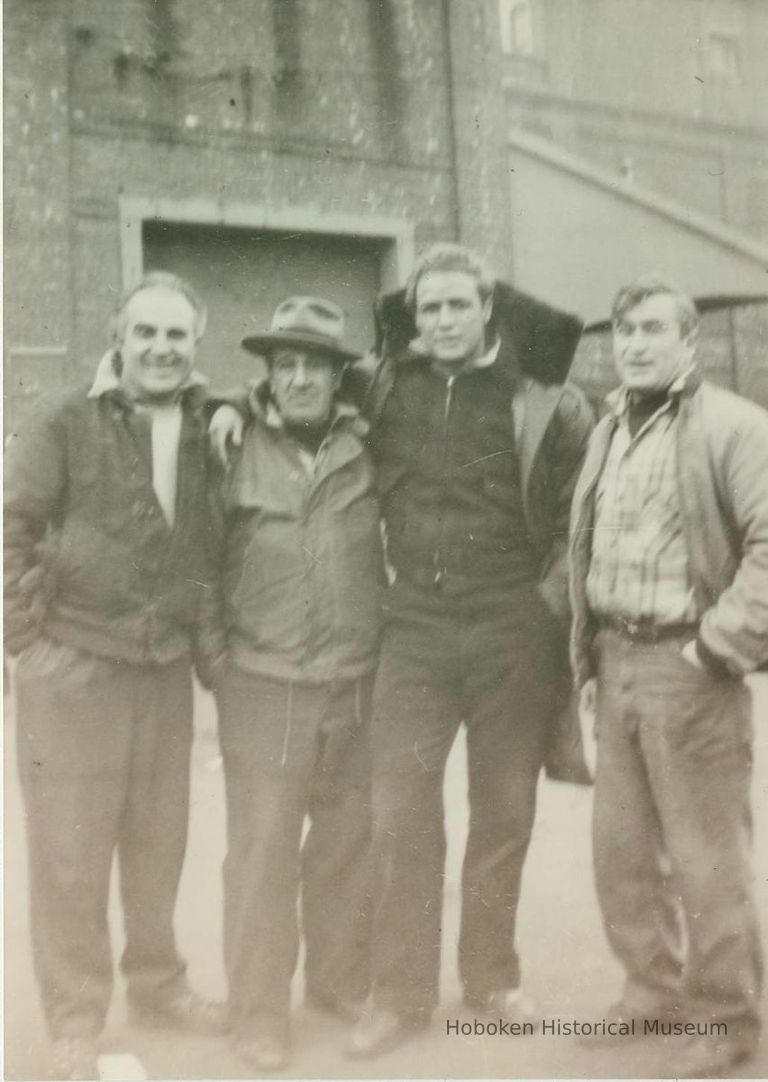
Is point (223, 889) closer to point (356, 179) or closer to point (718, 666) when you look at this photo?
point (718, 666)

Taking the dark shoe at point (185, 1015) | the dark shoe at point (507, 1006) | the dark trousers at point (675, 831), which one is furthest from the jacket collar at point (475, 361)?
the dark shoe at point (185, 1015)

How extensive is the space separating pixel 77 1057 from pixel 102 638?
1273mm

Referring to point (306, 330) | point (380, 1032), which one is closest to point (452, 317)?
point (306, 330)

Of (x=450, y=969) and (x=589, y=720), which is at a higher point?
(x=589, y=720)

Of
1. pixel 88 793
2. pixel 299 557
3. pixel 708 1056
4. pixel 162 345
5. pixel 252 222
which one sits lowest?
pixel 708 1056

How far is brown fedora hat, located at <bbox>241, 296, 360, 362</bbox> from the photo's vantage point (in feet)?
9.38

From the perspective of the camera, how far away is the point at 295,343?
9.38 feet

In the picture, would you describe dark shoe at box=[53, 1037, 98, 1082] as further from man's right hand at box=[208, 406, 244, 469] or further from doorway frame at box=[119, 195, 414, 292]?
doorway frame at box=[119, 195, 414, 292]

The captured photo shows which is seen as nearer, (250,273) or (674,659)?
(674,659)

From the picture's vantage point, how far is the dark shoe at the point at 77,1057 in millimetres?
2828

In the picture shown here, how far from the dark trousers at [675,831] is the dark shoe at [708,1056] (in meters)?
0.08

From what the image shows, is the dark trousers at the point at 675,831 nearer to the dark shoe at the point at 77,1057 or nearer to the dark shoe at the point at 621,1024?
the dark shoe at the point at 621,1024

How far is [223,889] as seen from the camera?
2.87m

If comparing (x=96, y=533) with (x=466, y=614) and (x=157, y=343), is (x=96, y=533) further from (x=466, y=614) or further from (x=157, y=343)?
(x=466, y=614)
